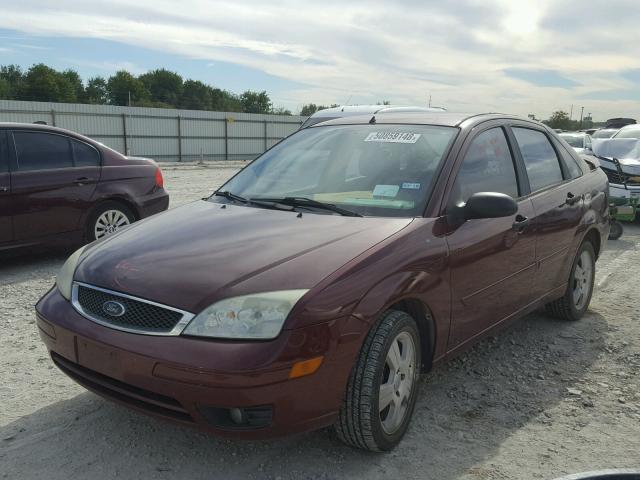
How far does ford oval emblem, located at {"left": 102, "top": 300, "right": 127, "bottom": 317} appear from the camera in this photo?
2660 mm

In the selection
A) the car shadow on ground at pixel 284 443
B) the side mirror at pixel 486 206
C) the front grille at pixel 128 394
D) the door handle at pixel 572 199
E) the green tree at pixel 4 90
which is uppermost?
the green tree at pixel 4 90

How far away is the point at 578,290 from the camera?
505 cm

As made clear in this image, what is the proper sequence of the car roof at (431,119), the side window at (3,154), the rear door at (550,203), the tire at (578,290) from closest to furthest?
the car roof at (431,119), the rear door at (550,203), the tire at (578,290), the side window at (3,154)

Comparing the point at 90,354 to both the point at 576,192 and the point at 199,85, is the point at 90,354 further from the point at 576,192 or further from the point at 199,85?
the point at 199,85

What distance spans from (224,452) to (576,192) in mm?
3356

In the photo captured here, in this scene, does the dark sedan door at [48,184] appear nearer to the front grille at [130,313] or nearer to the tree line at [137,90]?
the front grille at [130,313]

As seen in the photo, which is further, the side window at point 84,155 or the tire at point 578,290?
the side window at point 84,155

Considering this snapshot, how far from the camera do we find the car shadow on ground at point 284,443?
2.76 metres

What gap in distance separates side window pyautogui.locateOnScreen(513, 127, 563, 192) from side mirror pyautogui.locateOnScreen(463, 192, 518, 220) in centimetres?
108

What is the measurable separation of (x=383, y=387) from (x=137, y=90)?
8670cm

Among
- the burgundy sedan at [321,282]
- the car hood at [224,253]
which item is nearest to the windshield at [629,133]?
the burgundy sedan at [321,282]

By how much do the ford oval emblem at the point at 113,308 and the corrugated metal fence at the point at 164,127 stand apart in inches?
1006

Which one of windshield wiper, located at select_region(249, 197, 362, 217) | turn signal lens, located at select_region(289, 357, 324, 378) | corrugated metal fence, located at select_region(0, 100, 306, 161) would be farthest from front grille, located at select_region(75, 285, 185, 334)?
corrugated metal fence, located at select_region(0, 100, 306, 161)

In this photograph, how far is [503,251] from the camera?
12.1 feet
